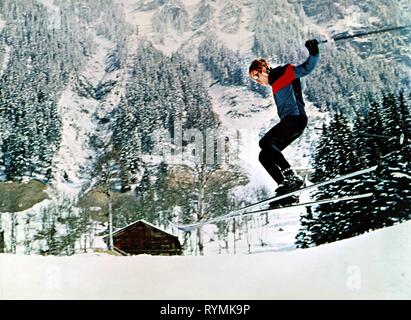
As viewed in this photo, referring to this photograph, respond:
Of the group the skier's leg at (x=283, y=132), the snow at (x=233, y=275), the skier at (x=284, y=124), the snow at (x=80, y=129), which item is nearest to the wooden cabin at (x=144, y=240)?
the snow at (x=233, y=275)

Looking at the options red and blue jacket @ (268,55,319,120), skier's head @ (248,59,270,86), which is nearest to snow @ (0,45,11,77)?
skier's head @ (248,59,270,86)

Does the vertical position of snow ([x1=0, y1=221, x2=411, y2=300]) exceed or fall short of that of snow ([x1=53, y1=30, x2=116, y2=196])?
it falls short

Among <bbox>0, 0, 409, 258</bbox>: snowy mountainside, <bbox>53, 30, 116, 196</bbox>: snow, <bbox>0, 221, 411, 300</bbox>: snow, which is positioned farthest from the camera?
<bbox>53, 30, 116, 196</bbox>: snow

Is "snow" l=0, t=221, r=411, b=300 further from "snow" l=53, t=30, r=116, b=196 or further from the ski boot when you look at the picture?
"snow" l=53, t=30, r=116, b=196

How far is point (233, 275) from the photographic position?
481 cm

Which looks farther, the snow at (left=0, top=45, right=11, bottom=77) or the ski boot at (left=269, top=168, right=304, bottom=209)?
the snow at (left=0, top=45, right=11, bottom=77)

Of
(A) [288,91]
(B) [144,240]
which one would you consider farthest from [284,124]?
(B) [144,240]

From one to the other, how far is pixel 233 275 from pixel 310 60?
2174mm

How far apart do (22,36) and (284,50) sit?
315cm

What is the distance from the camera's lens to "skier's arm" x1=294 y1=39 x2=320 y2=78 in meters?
3.98

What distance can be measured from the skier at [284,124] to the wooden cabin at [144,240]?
161 cm

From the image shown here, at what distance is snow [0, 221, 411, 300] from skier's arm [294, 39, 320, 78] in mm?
1865

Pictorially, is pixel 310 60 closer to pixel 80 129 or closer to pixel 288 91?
pixel 288 91

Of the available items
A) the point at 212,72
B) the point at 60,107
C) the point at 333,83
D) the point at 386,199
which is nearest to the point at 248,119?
the point at 212,72
